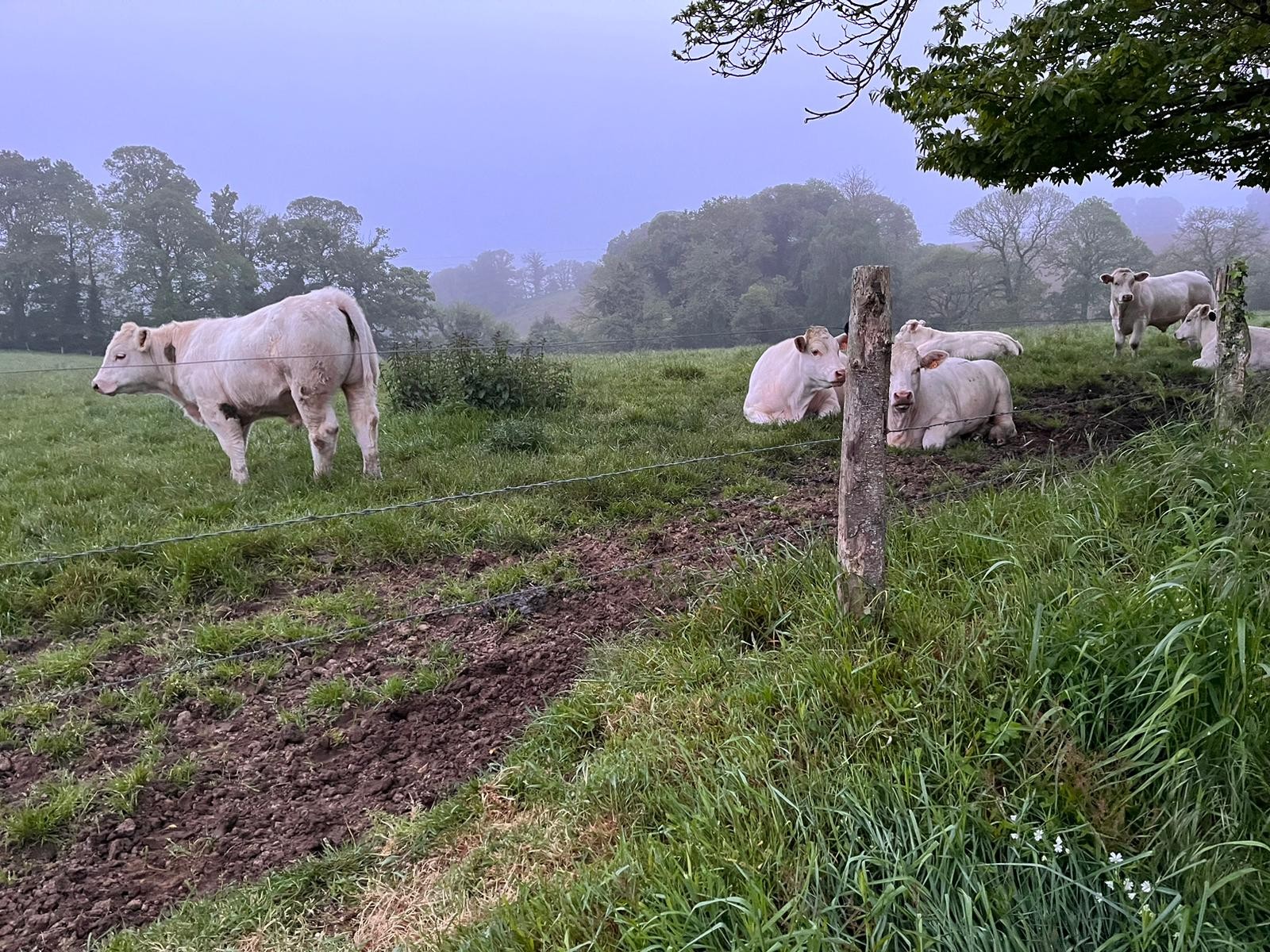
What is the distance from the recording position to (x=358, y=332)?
7.14m

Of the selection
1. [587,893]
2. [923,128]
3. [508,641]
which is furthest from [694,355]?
[587,893]

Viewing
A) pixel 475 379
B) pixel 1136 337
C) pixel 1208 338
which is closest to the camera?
pixel 475 379

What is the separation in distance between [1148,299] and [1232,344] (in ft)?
32.8

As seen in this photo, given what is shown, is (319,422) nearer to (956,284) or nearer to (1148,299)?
(1148,299)

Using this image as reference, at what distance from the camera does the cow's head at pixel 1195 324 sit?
11.7 m

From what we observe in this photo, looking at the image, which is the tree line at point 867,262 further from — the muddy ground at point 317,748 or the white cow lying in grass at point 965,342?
the muddy ground at point 317,748

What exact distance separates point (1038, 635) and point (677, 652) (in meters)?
1.54

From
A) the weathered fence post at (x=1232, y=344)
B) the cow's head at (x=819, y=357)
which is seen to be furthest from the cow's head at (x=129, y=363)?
the weathered fence post at (x=1232, y=344)

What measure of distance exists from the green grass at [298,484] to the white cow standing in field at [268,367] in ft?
1.54

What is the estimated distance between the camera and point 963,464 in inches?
274

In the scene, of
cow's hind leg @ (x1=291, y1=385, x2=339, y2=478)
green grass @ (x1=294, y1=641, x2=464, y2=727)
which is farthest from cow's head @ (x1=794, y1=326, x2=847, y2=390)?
green grass @ (x1=294, y1=641, x2=464, y2=727)

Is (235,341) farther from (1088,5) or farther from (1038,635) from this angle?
(1088,5)

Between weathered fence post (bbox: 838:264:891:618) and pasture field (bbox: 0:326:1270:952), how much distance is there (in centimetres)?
17

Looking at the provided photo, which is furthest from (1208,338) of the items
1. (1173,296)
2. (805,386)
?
(805,386)
